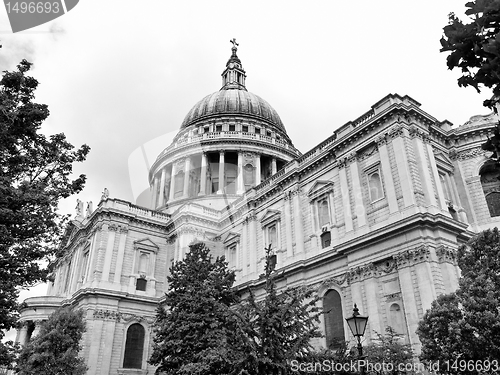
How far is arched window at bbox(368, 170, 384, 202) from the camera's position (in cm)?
2328

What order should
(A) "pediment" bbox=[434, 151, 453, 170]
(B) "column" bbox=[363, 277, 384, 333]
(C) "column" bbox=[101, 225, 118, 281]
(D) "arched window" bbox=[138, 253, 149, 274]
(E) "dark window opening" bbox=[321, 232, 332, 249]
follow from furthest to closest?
(D) "arched window" bbox=[138, 253, 149, 274]
(C) "column" bbox=[101, 225, 118, 281]
(E) "dark window opening" bbox=[321, 232, 332, 249]
(A) "pediment" bbox=[434, 151, 453, 170]
(B) "column" bbox=[363, 277, 384, 333]

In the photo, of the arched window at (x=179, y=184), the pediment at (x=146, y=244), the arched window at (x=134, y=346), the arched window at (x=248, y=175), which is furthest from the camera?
the arched window at (x=179, y=184)

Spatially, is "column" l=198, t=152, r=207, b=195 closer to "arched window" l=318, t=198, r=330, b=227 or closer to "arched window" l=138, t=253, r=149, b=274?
"arched window" l=138, t=253, r=149, b=274

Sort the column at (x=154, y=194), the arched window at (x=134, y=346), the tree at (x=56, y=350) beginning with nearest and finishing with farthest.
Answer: the tree at (x=56, y=350), the arched window at (x=134, y=346), the column at (x=154, y=194)

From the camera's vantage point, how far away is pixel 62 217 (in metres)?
14.1

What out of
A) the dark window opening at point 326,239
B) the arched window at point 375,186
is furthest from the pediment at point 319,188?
the arched window at point 375,186

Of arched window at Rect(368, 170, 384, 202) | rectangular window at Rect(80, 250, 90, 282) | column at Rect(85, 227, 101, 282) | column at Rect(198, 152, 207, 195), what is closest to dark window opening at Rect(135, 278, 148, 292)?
column at Rect(85, 227, 101, 282)

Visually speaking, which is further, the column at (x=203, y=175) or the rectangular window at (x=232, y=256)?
the column at (x=203, y=175)

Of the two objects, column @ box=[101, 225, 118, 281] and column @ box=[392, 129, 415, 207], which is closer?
column @ box=[392, 129, 415, 207]

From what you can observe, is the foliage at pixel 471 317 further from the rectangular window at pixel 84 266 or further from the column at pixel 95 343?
the rectangular window at pixel 84 266

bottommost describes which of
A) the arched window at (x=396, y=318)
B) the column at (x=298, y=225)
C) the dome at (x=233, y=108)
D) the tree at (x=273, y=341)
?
the tree at (x=273, y=341)

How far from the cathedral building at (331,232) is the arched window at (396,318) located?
5 cm

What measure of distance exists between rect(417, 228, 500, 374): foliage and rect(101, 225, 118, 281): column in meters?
26.9

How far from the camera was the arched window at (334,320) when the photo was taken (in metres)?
22.7
